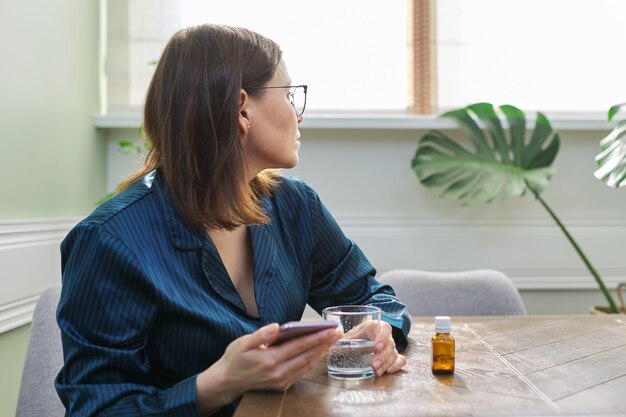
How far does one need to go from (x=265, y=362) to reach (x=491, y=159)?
6.06 feet

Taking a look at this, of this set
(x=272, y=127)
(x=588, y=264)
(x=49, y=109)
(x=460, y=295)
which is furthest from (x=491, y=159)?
(x=49, y=109)

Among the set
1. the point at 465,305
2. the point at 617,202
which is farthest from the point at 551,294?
the point at 465,305

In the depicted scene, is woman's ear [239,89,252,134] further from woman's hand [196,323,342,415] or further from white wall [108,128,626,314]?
white wall [108,128,626,314]

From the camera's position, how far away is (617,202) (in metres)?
2.92

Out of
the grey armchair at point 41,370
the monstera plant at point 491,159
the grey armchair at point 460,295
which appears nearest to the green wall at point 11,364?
the grey armchair at point 41,370

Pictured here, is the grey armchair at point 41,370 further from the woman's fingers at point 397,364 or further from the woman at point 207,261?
→ the woman's fingers at point 397,364

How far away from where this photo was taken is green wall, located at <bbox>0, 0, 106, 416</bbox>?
199 cm

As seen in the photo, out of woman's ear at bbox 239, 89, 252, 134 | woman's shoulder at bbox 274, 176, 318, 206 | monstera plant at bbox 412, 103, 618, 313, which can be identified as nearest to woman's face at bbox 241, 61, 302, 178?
Result: woman's ear at bbox 239, 89, 252, 134

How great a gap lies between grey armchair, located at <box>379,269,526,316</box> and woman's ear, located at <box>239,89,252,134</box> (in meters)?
0.87

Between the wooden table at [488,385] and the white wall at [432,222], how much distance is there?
1.34 meters

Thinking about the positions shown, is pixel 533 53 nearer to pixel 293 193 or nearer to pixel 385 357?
pixel 293 193

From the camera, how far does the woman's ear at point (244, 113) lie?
4.85 feet

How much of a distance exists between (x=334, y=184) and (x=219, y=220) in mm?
1518

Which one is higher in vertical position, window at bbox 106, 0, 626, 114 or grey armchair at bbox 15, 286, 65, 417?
window at bbox 106, 0, 626, 114
